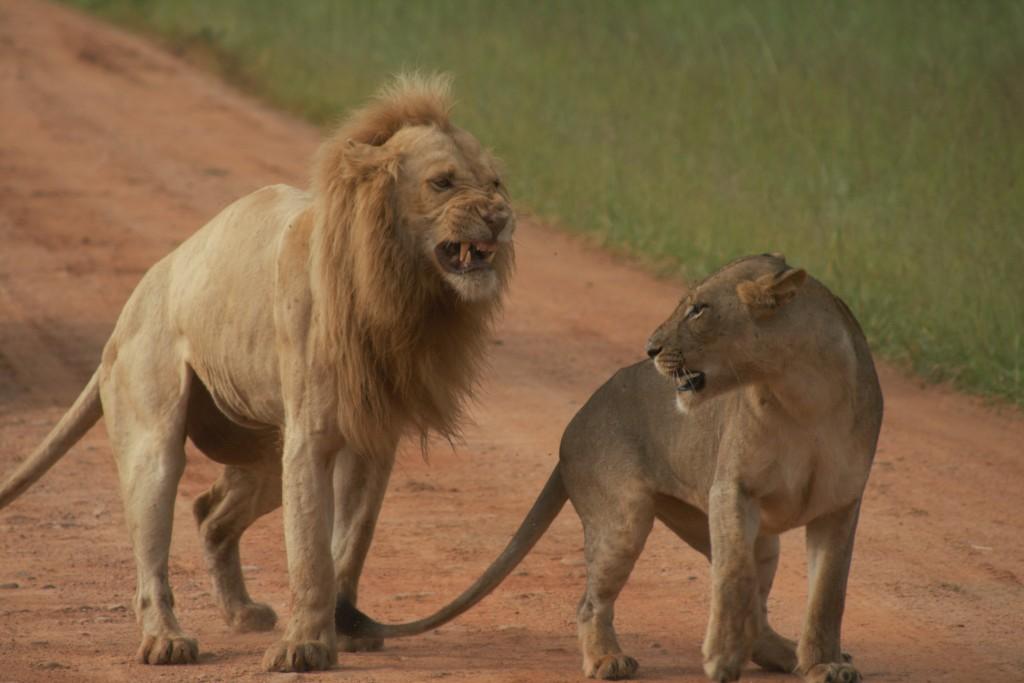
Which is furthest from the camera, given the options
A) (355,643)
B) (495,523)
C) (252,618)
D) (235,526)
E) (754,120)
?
(754,120)

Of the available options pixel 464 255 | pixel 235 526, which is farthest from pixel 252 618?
pixel 464 255

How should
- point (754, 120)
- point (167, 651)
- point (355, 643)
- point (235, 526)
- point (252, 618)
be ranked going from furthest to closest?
point (754, 120), point (235, 526), point (252, 618), point (355, 643), point (167, 651)

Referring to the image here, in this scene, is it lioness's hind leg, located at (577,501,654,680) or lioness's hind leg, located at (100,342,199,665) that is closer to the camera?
lioness's hind leg, located at (577,501,654,680)

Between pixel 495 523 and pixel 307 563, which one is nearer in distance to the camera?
pixel 307 563

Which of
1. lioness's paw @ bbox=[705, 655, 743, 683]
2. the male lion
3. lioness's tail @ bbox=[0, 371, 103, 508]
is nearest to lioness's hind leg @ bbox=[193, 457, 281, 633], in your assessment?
the male lion

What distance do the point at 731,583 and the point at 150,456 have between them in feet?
7.35

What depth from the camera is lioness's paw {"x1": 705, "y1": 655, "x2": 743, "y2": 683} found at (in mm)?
5289

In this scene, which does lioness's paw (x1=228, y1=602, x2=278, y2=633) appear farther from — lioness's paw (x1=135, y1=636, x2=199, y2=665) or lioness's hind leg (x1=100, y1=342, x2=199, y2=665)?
lioness's paw (x1=135, y1=636, x2=199, y2=665)

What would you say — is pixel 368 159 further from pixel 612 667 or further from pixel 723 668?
pixel 723 668

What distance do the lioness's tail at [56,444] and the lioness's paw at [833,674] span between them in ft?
9.63

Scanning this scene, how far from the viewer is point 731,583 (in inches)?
207

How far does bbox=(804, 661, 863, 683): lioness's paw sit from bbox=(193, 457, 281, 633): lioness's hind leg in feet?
7.37

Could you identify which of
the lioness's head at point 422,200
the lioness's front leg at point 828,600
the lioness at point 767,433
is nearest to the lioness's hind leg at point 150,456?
the lioness's head at point 422,200

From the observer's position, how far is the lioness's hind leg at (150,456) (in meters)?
6.31
